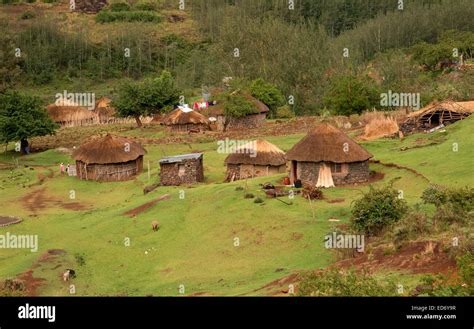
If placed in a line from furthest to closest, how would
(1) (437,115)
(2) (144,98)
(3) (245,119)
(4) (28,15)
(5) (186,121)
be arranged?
(4) (28,15) < (2) (144,98) < (3) (245,119) < (5) (186,121) < (1) (437,115)

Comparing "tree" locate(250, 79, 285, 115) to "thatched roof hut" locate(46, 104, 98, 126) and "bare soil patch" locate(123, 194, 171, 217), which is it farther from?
"bare soil patch" locate(123, 194, 171, 217)

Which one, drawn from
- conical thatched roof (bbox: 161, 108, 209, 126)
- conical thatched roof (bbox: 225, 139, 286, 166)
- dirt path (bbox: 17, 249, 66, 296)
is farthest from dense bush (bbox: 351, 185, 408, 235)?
conical thatched roof (bbox: 161, 108, 209, 126)

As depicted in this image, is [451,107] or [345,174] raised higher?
[451,107]

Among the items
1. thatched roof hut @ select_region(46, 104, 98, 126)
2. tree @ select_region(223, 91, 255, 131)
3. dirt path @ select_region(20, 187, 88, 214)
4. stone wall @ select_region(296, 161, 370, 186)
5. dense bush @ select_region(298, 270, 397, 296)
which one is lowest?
thatched roof hut @ select_region(46, 104, 98, 126)

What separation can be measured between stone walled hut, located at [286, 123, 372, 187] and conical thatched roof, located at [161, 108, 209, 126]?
27.2m

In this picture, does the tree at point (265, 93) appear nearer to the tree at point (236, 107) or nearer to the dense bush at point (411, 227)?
the tree at point (236, 107)

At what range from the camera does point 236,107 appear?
62.0 meters

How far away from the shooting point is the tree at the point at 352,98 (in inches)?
2195

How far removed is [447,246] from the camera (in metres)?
20.3

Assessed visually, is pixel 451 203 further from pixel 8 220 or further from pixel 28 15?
pixel 28 15

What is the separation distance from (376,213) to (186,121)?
37.7 metres

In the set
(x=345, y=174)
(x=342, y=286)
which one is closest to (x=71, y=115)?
(x=345, y=174)

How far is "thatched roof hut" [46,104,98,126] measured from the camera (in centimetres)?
7665
